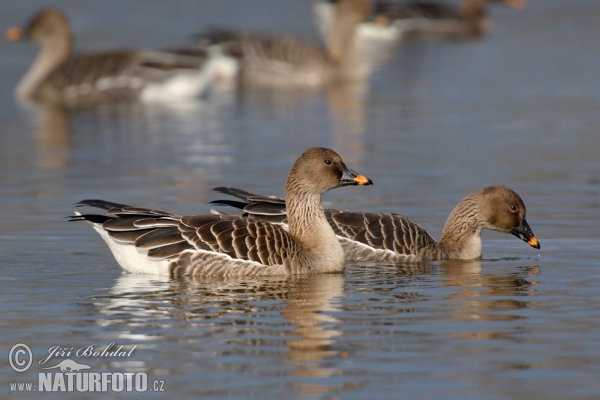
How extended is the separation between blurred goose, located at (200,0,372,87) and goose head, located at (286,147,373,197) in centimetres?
1743

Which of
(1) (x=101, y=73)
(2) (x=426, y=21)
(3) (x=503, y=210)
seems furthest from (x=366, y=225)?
(2) (x=426, y=21)

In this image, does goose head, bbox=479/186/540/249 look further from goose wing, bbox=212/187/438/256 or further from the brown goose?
the brown goose

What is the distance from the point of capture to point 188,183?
16.5 meters

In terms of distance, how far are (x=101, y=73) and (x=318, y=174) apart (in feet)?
49.5

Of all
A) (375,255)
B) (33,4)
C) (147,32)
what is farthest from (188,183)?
(33,4)

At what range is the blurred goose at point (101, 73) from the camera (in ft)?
84.8

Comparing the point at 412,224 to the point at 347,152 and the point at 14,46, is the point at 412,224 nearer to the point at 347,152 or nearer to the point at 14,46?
the point at 347,152

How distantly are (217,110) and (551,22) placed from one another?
17070 mm

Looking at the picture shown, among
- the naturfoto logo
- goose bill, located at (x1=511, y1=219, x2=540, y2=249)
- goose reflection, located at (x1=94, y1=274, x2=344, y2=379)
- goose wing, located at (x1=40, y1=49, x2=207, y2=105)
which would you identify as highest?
goose wing, located at (x1=40, y1=49, x2=207, y2=105)

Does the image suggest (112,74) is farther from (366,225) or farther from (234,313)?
(234,313)

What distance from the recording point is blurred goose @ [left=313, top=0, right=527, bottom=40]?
37.5 meters

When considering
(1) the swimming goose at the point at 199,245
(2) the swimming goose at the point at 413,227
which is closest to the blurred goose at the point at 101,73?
(2) the swimming goose at the point at 413,227
